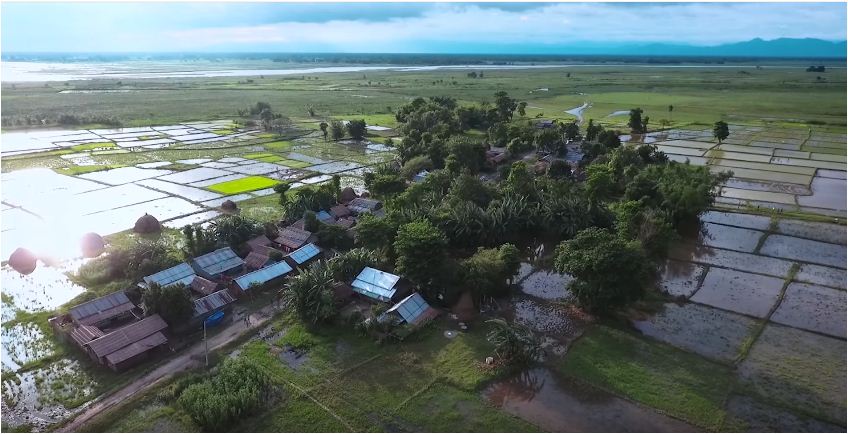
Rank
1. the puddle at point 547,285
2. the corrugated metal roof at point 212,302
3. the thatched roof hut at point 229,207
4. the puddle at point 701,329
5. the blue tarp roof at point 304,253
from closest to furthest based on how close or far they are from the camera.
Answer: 1. the puddle at point 701,329
2. the corrugated metal roof at point 212,302
3. the puddle at point 547,285
4. the blue tarp roof at point 304,253
5. the thatched roof hut at point 229,207

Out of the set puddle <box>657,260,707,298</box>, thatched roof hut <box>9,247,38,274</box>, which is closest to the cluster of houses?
thatched roof hut <box>9,247,38,274</box>

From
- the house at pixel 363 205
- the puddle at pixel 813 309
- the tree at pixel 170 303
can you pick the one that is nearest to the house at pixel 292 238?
the house at pixel 363 205

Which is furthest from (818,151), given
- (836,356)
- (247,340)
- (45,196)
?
(45,196)

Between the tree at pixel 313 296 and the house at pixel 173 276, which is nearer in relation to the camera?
the tree at pixel 313 296

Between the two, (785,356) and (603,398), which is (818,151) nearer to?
(785,356)

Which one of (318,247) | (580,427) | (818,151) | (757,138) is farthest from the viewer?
(757,138)

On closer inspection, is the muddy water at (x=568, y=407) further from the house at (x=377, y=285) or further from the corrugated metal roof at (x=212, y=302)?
the corrugated metal roof at (x=212, y=302)
